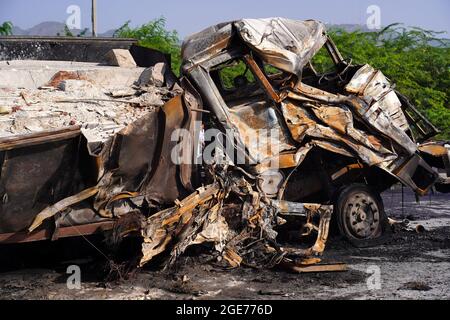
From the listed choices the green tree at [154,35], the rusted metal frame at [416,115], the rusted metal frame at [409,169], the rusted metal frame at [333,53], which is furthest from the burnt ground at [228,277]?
the green tree at [154,35]

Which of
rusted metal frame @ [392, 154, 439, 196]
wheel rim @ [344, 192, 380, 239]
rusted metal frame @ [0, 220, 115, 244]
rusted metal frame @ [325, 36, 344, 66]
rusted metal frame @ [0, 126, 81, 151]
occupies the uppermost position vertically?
rusted metal frame @ [325, 36, 344, 66]

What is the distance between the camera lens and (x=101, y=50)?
30.9ft

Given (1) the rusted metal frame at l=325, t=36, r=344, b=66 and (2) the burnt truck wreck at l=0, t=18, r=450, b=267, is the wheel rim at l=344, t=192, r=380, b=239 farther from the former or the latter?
(1) the rusted metal frame at l=325, t=36, r=344, b=66

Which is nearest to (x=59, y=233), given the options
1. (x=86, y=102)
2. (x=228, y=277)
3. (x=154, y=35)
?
(x=86, y=102)

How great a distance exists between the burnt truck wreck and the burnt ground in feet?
0.74

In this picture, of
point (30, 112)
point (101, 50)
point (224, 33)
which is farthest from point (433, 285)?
point (101, 50)

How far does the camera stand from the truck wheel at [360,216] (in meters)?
7.83

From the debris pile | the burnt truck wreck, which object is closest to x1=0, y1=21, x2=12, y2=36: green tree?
the debris pile

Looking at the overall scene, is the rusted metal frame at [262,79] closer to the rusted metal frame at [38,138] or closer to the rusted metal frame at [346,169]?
the rusted metal frame at [346,169]

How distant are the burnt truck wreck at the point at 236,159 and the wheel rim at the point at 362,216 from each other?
0.01 m

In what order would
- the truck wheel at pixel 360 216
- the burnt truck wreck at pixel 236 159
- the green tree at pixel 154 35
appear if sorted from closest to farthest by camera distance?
the burnt truck wreck at pixel 236 159 < the truck wheel at pixel 360 216 < the green tree at pixel 154 35

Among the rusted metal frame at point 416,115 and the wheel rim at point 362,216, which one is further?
the rusted metal frame at point 416,115

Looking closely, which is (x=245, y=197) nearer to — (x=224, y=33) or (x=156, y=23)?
(x=224, y=33)

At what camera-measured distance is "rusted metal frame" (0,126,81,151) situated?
5.64 m
